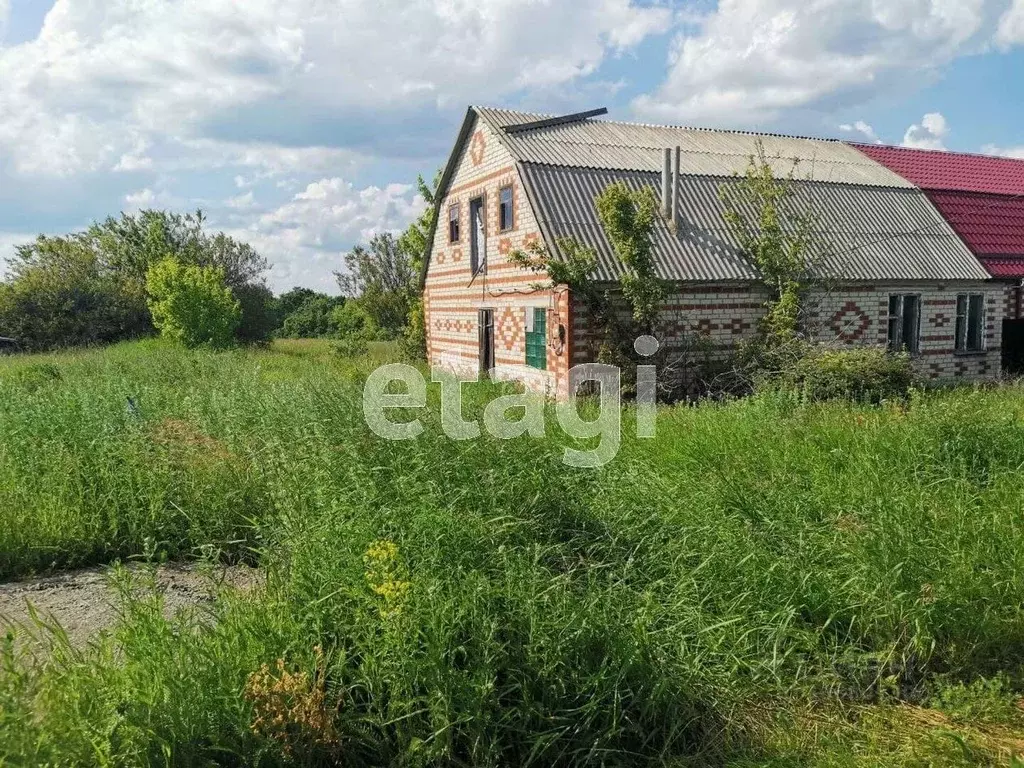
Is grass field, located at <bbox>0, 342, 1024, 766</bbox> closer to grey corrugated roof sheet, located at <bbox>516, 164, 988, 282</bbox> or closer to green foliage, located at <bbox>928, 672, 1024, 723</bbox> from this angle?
green foliage, located at <bbox>928, 672, 1024, 723</bbox>

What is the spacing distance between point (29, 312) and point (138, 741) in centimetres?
3243

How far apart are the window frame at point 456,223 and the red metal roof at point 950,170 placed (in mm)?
11386

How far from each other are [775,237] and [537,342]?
16.8ft

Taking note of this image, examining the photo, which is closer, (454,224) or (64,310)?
(454,224)

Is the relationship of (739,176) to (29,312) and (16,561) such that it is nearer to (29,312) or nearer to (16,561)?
(16,561)

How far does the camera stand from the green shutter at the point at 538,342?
46.1ft

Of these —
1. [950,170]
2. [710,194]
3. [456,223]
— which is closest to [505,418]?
[710,194]

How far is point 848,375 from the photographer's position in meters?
12.1

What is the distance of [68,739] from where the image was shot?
283cm

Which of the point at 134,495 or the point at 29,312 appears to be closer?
the point at 134,495

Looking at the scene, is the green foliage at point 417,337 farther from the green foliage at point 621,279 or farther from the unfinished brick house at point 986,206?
the unfinished brick house at point 986,206

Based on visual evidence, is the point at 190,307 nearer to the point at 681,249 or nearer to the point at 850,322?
the point at 681,249

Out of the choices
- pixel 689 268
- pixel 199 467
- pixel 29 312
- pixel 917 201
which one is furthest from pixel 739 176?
pixel 29 312

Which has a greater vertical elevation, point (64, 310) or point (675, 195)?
point (675, 195)
